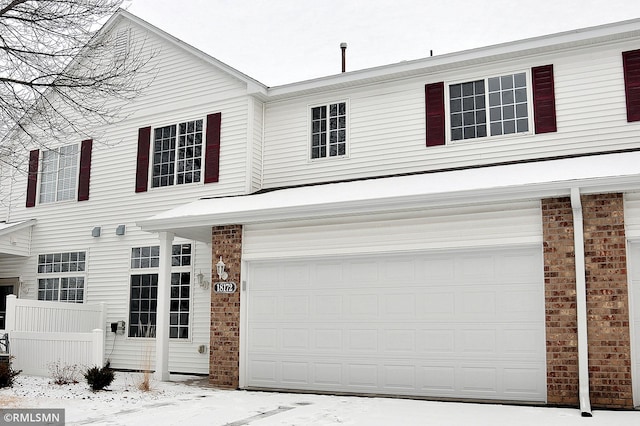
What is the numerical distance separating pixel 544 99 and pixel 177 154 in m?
7.86

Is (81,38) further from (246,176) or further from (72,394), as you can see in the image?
(72,394)

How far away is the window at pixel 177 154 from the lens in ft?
47.9

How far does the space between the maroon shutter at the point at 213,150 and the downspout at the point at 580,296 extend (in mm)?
7676

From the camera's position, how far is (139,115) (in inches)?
610

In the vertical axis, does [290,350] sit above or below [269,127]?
below

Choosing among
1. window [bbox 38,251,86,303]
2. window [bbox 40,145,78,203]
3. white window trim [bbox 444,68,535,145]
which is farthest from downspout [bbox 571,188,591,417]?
window [bbox 40,145,78,203]

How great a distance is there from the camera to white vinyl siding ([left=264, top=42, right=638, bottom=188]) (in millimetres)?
11305

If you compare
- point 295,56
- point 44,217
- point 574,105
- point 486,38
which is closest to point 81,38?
point 44,217

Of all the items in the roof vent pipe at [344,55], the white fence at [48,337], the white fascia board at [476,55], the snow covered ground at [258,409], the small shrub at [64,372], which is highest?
the roof vent pipe at [344,55]

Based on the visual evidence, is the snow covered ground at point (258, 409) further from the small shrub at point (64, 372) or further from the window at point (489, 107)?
the window at point (489, 107)

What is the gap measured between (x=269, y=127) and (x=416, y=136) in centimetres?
338

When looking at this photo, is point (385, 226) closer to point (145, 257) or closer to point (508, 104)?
point (508, 104)

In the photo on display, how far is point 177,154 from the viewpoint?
14773 mm

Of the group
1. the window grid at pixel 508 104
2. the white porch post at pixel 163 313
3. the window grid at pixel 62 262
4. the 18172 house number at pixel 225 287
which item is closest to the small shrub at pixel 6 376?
the white porch post at pixel 163 313
